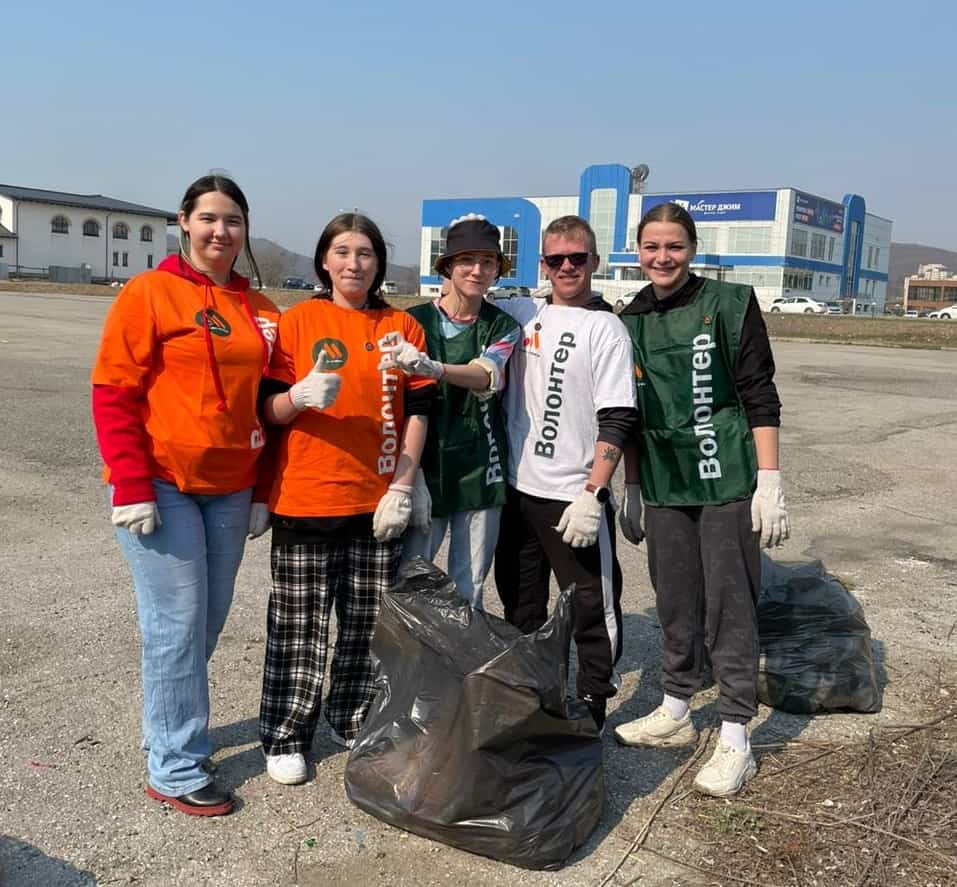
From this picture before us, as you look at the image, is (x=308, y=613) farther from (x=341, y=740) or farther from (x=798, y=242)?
(x=798, y=242)

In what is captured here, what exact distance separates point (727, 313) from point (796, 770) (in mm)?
1652

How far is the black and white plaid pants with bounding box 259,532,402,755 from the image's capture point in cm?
297

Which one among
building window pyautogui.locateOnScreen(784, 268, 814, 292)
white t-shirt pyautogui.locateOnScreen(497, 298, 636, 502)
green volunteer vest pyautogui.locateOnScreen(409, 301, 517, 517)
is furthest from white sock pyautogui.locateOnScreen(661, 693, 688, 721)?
building window pyautogui.locateOnScreen(784, 268, 814, 292)

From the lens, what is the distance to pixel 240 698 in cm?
364

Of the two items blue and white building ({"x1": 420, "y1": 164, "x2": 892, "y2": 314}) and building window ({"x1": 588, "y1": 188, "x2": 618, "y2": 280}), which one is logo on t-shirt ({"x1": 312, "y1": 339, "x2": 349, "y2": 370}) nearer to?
blue and white building ({"x1": 420, "y1": 164, "x2": 892, "y2": 314})

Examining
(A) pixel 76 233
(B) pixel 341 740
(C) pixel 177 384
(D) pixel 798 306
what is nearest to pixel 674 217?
(C) pixel 177 384

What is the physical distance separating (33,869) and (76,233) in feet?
293

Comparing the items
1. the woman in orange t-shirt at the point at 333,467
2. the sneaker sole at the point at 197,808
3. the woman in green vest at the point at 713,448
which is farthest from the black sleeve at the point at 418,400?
the sneaker sole at the point at 197,808

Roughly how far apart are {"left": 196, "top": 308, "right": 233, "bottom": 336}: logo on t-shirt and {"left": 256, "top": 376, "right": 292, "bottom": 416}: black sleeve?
0.72 feet

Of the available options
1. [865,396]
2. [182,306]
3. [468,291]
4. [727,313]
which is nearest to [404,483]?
[468,291]

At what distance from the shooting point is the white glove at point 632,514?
11.3ft

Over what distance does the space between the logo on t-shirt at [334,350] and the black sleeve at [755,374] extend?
4.38ft

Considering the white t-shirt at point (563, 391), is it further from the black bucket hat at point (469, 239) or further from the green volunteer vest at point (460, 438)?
the black bucket hat at point (469, 239)

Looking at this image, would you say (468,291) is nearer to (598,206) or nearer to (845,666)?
(845,666)
